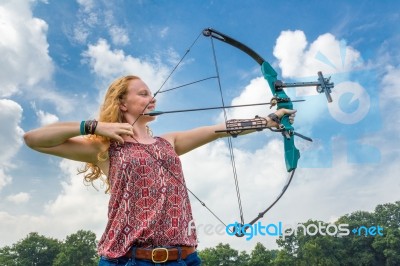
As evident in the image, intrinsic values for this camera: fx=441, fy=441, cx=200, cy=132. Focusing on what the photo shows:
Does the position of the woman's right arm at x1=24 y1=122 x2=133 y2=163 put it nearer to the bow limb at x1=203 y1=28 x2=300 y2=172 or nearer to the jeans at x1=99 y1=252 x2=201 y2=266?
the jeans at x1=99 y1=252 x2=201 y2=266

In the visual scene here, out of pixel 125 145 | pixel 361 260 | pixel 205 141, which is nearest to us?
pixel 125 145

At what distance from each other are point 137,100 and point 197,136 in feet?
1.42

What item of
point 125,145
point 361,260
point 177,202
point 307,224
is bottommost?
point 177,202

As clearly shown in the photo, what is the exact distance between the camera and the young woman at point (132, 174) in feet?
6.70

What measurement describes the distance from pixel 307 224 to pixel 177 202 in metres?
36.9

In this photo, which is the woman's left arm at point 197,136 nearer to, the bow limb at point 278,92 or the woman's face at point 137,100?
the bow limb at point 278,92

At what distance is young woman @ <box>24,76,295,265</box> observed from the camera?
204 cm

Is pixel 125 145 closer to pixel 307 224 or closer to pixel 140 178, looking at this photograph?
pixel 140 178

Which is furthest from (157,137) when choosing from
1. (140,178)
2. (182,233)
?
(182,233)

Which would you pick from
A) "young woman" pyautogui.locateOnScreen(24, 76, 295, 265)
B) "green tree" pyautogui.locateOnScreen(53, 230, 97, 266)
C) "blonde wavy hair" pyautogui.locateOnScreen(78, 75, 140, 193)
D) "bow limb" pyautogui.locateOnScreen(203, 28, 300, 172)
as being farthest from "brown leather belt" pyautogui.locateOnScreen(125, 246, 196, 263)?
"green tree" pyautogui.locateOnScreen(53, 230, 97, 266)

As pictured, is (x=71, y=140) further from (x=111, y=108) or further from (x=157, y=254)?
(x=157, y=254)

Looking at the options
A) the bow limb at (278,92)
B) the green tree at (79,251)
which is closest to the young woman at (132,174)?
the bow limb at (278,92)

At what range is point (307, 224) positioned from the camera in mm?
37156

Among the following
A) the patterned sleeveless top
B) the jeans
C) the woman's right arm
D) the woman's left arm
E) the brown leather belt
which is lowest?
the jeans
